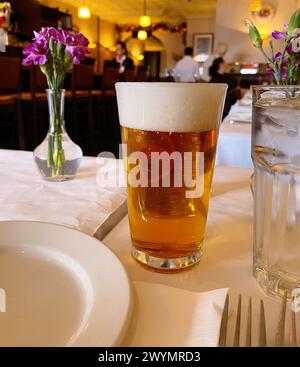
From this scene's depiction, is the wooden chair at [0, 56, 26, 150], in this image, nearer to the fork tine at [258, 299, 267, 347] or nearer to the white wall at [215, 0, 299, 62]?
the fork tine at [258, 299, 267, 347]

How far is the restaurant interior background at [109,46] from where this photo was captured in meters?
Result: 2.73

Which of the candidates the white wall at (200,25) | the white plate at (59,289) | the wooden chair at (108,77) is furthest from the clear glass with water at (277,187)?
the white wall at (200,25)

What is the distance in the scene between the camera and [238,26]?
269 inches

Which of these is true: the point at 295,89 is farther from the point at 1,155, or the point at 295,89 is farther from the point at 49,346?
the point at 1,155

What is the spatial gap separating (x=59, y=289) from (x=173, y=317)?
0.10 metres

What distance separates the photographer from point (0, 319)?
0.80 feet

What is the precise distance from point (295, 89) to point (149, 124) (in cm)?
13

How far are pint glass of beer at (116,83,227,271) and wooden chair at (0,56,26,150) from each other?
2.10m

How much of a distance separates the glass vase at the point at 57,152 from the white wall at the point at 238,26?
22.1 ft

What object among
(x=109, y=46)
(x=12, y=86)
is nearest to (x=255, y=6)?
(x=109, y=46)

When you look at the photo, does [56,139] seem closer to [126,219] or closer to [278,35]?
[126,219]

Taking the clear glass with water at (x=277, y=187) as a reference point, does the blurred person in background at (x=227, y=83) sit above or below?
above

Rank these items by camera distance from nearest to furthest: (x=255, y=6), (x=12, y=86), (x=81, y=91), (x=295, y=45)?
(x=295, y=45) → (x=12, y=86) → (x=81, y=91) → (x=255, y=6)

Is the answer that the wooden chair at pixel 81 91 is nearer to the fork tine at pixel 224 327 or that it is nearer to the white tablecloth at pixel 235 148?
the white tablecloth at pixel 235 148
